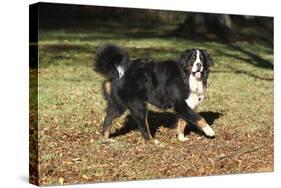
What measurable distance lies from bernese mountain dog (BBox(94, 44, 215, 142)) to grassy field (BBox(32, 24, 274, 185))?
0.10 meters

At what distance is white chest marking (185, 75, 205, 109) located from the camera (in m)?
8.78

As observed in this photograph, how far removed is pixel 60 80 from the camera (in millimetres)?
8289

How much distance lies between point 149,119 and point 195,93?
66 centimetres

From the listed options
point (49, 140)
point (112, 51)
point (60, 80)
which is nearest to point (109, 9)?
point (112, 51)

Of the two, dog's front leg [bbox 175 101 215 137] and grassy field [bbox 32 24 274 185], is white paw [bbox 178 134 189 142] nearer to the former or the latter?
grassy field [bbox 32 24 274 185]

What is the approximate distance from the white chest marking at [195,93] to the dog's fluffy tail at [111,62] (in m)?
0.86

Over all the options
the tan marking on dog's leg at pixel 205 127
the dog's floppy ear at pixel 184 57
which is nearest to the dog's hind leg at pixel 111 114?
the dog's floppy ear at pixel 184 57

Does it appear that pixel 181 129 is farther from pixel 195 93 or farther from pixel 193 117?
pixel 195 93

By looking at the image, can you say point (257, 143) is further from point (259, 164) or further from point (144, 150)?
point (144, 150)

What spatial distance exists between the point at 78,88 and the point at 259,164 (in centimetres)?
271

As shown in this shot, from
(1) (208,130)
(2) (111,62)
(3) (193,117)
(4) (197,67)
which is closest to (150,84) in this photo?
(2) (111,62)

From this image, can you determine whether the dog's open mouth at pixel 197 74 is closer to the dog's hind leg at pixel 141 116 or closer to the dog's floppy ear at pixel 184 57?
the dog's floppy ear at pixel 184 57

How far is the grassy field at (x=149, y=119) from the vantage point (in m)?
8.10

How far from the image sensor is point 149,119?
8742 mm
